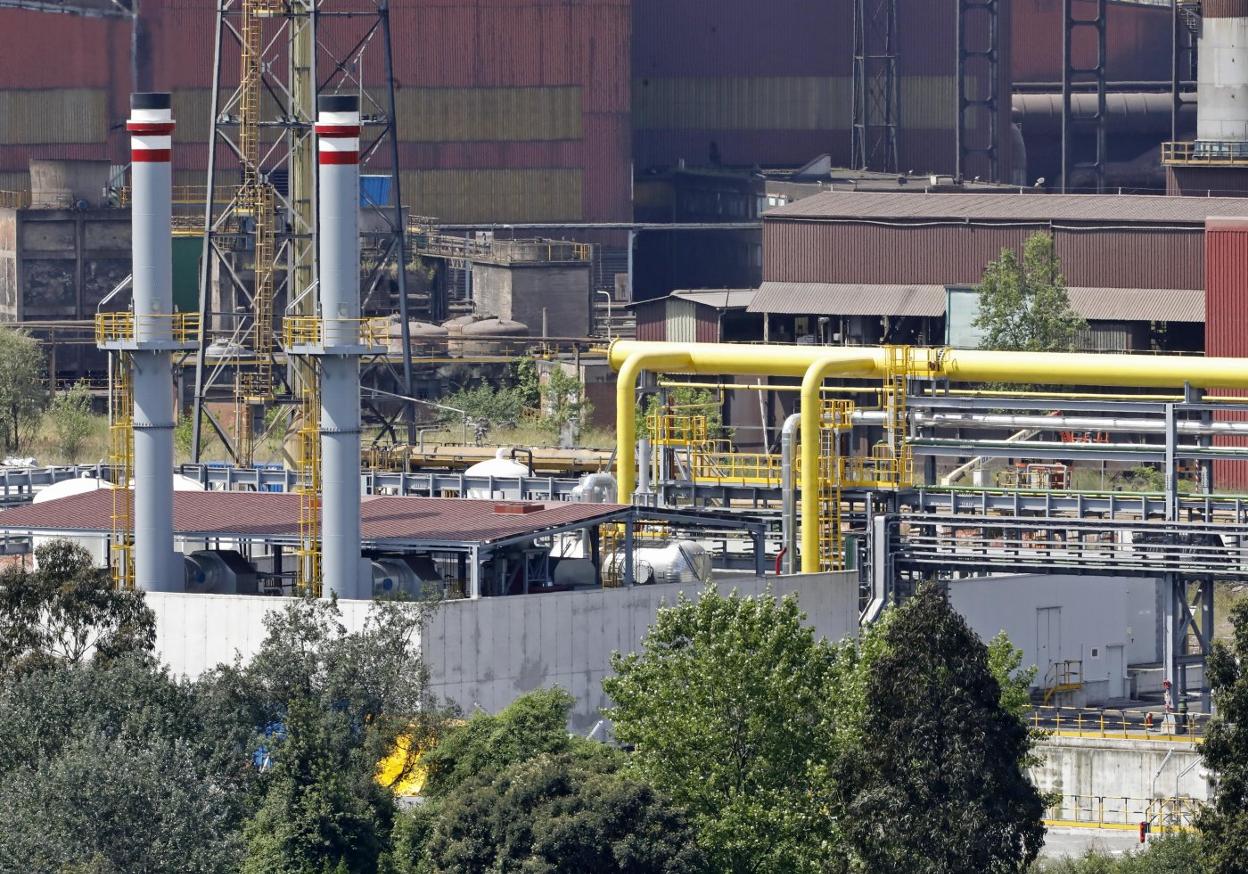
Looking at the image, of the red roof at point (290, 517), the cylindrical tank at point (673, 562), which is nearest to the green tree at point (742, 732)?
the red roof at point (290, 517)

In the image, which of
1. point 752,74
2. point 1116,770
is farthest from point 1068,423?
point 752,74

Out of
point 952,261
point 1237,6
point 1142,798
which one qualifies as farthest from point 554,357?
point 1142,798

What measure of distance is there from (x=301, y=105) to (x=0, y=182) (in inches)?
1516

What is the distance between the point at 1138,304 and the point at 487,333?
19640 millimetres

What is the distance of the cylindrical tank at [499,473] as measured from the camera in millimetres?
49219

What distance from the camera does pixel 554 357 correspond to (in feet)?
250

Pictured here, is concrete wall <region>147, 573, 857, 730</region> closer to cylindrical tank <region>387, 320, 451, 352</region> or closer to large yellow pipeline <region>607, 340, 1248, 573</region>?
large yellow pipeline <region>607, 340, 1248, 573</region>

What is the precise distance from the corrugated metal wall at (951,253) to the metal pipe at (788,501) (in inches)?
980

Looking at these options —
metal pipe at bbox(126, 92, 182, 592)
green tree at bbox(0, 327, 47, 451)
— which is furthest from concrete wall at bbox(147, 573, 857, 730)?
green tree at bbox(0, 327, 47, 451)

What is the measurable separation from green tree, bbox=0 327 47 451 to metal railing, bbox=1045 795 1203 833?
37.0 metres

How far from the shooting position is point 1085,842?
36875 mm

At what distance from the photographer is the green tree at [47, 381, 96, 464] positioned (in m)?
68.5

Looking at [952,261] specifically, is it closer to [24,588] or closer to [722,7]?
[722,7]

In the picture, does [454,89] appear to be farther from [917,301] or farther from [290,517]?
[290,517]
